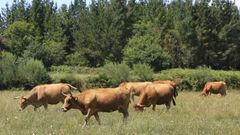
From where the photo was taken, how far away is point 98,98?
18375 mm

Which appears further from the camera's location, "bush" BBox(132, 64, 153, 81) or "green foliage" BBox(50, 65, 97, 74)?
"green foliage" BBox(50, 65, 97, 74)

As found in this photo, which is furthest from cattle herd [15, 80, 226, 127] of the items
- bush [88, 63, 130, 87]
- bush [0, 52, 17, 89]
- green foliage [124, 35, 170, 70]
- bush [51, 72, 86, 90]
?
green foliage [124, 35, 170, 70]

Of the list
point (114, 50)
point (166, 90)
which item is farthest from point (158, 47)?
point (166, 90)

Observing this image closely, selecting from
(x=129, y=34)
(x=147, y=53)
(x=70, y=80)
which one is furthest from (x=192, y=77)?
(x=129, y=34)

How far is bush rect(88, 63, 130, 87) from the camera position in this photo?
50.4m

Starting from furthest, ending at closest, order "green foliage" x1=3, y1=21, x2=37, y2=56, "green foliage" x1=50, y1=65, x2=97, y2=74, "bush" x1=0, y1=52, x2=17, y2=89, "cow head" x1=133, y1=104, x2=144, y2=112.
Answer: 1. "green foliage" x1=3, y1=21, x2=37, y2=56
2. "green foliage" x1=50, y1=65, x2=97, y2=74
3. "bush" x1=0, y1=52, x2=17, y2=89
4. "cow head" x1=133, y1=104, x2=144, y2=112

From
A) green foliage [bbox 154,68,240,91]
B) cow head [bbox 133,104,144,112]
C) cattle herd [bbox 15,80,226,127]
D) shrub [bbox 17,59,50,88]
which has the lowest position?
green foliage [bbox 154,68,240,91]

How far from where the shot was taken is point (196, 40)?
79.9 meters

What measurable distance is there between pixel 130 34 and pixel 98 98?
71.3 metres

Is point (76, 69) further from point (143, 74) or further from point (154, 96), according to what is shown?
point (154, 96)

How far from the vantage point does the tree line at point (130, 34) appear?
79.8 metres

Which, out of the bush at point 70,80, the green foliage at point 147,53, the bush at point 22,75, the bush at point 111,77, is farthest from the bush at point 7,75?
the green foliage at point 147,53

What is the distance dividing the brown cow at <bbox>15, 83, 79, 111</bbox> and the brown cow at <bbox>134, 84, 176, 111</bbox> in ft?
13.6

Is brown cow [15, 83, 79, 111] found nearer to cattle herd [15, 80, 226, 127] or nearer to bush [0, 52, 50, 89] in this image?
cattle herd [15, 80, 226, 127]
